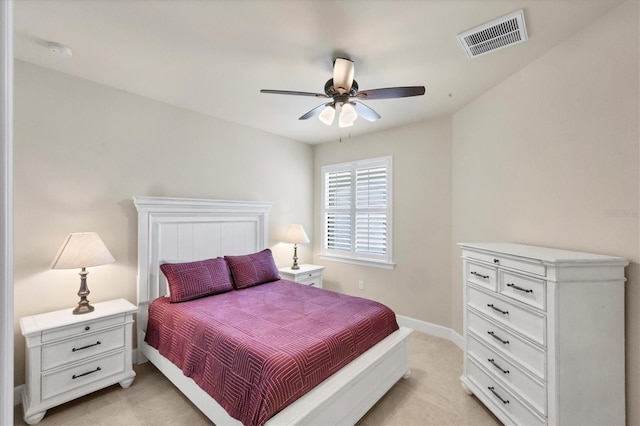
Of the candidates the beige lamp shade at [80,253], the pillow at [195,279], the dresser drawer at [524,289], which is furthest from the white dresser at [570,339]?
the beige lamp shade at [80,253]

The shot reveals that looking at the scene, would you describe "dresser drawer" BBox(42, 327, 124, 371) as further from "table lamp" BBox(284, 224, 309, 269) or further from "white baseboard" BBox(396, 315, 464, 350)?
"white baseboard" BBox(396, 315, 464, 350)

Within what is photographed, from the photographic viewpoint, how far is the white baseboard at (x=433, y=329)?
10.7 feet

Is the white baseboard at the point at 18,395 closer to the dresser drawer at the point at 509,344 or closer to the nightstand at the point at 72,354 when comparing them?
the nightstand at the point at 72,354

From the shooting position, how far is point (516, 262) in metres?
1.83

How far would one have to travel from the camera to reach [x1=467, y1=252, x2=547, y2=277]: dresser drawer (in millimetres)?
1668

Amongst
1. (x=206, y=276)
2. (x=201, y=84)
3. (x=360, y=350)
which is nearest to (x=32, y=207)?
(x=206, y=276)

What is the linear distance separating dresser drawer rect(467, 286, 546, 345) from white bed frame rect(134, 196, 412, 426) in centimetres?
68

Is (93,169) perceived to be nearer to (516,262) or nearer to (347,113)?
(347,113)

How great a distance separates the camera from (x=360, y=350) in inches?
83.7

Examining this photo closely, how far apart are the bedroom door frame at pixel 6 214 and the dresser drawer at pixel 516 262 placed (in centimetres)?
212

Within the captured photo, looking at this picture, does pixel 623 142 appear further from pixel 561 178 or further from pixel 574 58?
pixel 574 58

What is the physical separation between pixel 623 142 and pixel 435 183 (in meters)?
1.93

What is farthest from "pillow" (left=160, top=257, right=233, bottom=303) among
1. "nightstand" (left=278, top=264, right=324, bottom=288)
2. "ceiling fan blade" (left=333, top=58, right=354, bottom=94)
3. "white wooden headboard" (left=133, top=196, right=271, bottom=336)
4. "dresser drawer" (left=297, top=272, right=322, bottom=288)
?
"ceiling fan blade" (left=333, top=58, right=354, bottom=94)

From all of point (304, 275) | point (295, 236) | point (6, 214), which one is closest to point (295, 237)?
point (295, 236)
